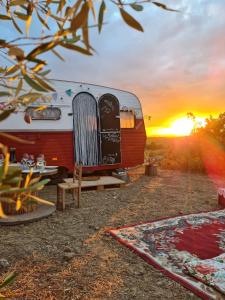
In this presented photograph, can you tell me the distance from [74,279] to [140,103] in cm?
834

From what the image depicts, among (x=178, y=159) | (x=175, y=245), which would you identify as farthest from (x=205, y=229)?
(x=178, y=159)

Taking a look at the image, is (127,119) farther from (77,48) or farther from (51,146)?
(77,48)

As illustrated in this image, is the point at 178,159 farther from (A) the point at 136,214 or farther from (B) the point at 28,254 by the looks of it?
(B) the point at 28,254

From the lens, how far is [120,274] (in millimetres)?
3979

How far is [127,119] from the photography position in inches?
429

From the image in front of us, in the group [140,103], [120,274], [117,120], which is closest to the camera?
[120,274]

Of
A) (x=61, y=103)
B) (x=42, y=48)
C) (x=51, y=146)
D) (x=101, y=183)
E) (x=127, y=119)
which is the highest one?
(x=61, y=103)

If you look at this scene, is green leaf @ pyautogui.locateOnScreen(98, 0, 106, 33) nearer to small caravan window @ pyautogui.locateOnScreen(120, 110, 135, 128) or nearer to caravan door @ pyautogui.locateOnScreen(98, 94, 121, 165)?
caravan door @ pyautogui.locateOnScreen(98, 94, 121, 165)

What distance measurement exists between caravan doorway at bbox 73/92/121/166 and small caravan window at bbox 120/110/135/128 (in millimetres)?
227

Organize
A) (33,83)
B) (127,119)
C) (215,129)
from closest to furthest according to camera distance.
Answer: (33,83) < (127,119) < (215,129)

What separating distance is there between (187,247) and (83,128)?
19.6 ft

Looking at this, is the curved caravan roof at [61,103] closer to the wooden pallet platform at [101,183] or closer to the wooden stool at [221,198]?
the wooden pallet platform at [101,183]

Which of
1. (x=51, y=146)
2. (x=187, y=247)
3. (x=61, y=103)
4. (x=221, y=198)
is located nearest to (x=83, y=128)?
(x=61, y=103)

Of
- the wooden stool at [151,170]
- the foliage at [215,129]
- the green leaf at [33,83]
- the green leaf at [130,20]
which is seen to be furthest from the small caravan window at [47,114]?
the green leaf at [130,20]
